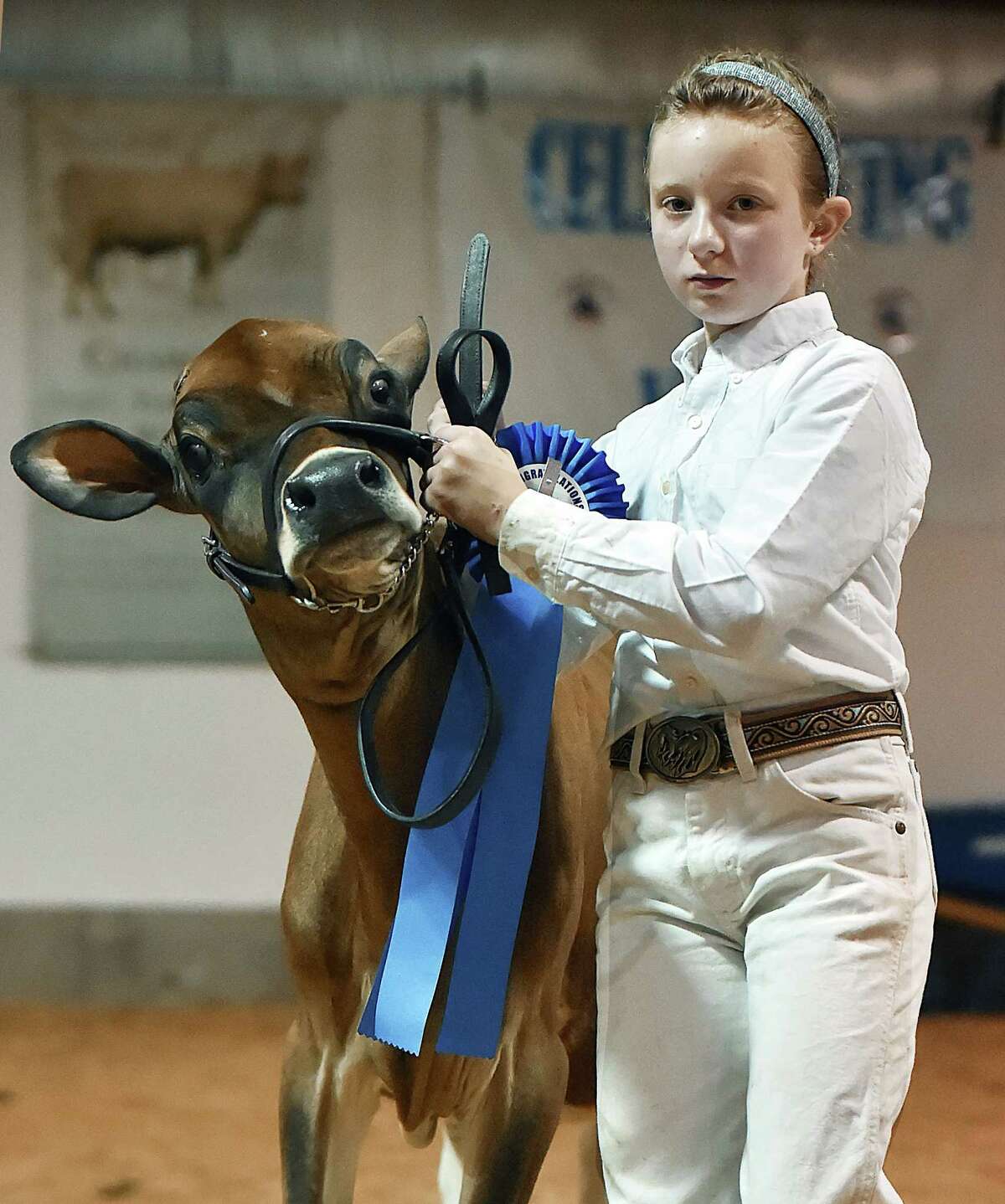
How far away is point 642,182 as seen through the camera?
11.6ft

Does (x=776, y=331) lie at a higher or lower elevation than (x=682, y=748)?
higher

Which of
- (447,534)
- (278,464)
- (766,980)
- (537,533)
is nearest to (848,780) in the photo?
(766,980)

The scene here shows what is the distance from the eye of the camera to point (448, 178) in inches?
142

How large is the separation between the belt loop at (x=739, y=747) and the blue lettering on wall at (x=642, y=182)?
8.54 ft

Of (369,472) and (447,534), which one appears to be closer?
(369,472)

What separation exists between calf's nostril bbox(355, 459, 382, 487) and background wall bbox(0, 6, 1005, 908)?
250 cm

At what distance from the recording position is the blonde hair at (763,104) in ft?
3.90

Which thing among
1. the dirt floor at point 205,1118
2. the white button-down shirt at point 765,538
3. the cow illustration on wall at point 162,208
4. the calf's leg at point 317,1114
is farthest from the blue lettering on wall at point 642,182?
the calf's leg at point 317,1114

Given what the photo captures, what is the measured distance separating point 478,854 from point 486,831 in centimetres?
2

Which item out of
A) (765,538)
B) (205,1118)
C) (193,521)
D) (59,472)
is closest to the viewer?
(765,538)

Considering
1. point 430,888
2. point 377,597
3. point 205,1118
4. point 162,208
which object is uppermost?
point 162,208

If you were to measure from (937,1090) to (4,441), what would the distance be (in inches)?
107

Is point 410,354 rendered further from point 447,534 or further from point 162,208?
point 162,208

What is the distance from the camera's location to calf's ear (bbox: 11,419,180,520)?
128 cm
